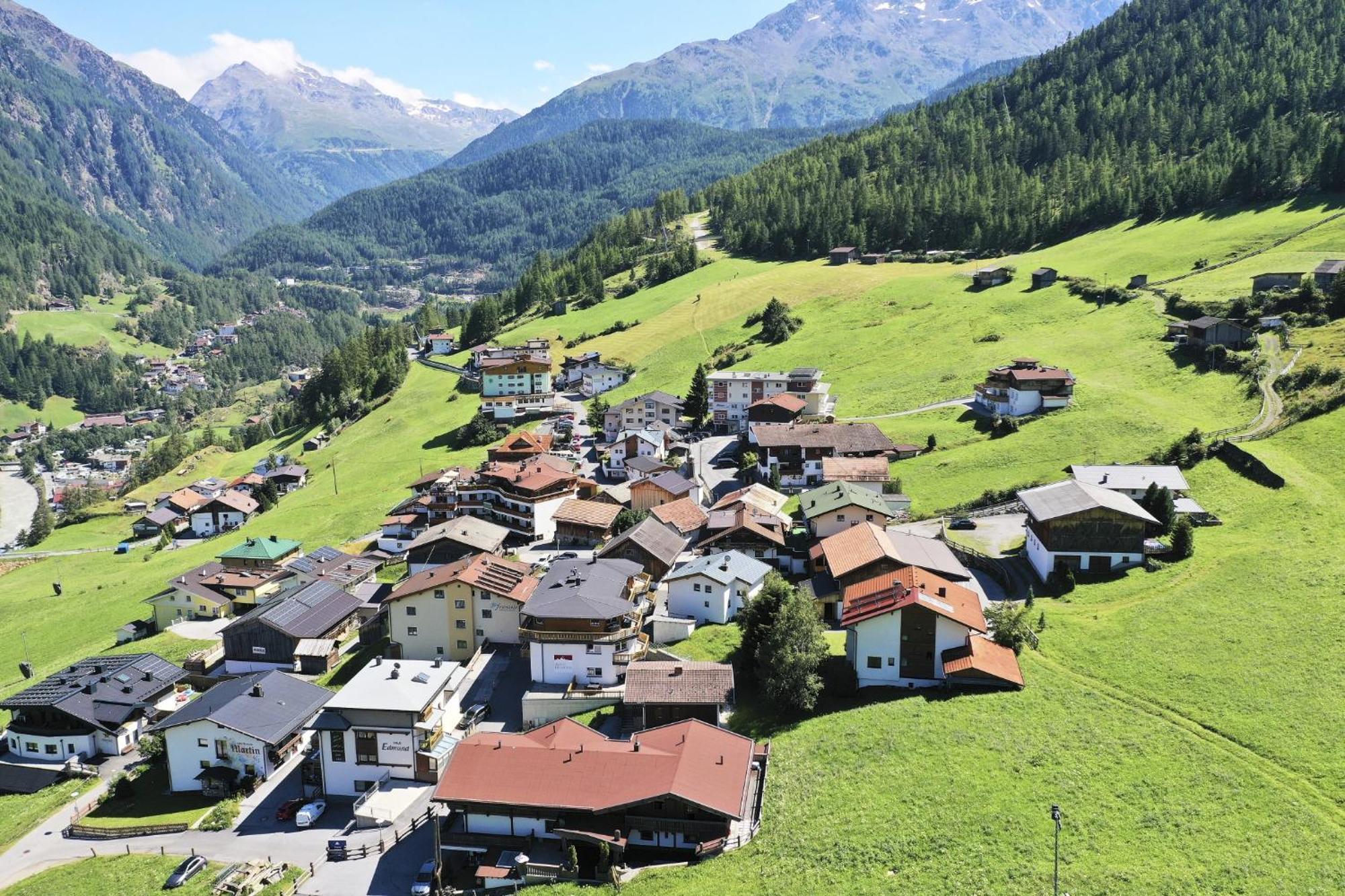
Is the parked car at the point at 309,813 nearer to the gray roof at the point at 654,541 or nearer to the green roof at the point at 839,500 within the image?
the gray roof at the point at 654,541

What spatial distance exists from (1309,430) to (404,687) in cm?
6959

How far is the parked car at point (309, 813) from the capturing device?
44188 mm

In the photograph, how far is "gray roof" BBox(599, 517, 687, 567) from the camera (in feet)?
215

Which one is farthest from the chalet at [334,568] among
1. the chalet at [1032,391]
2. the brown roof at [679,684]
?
the chalet at [1032,391]

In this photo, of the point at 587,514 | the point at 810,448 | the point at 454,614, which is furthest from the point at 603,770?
the point at 810,448

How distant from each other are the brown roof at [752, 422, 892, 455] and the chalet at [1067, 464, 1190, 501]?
2003cm

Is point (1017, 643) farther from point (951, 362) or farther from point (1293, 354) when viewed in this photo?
point (951, 362)

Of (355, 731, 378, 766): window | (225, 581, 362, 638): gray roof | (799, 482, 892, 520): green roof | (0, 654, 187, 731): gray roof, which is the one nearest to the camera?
(355, 731, 378, 766): window

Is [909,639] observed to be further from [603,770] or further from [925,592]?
[603,770]

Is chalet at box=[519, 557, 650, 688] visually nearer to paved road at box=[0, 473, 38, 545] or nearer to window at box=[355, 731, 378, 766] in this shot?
window at box=[355, 731, 378, 766]

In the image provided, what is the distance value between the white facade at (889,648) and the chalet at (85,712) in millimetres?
47099

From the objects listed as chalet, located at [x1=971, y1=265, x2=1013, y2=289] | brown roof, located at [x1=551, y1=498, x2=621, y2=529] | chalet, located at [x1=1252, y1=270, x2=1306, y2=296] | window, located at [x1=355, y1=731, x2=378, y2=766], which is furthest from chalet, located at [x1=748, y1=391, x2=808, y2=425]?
window, located at [x1=355, y1=731, x2=378, y2=766]

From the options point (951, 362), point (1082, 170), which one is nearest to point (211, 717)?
point (951, 362)

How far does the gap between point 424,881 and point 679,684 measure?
15.5m
